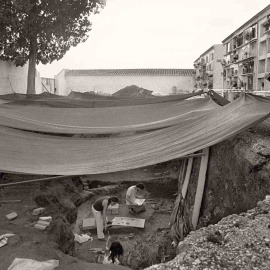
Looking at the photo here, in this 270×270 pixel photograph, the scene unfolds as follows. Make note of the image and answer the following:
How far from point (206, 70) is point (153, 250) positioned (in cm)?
3286

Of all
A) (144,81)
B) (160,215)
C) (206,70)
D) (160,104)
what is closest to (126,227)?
(160,215)

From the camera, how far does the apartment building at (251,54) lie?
70.4 ft

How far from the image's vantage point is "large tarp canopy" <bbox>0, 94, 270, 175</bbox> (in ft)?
11.6

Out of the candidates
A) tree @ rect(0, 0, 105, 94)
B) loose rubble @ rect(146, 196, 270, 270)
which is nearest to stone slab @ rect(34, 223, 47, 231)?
loose rubble @ rect(146, 196, 270, 270)

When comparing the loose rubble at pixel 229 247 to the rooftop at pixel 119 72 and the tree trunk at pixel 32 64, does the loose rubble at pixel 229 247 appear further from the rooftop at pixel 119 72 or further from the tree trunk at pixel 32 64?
the rooftop at pixel 119 72

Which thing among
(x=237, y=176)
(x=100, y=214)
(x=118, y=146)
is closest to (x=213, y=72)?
(x=100, y=214)

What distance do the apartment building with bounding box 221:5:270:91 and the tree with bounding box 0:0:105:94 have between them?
11615 mm

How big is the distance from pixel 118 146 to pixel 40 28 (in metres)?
9.51

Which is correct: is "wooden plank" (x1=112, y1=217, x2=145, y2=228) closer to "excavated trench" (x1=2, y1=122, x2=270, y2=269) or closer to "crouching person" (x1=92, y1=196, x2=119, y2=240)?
"excavated trench" (x1=2, y1=122, x2=270, y2=269)

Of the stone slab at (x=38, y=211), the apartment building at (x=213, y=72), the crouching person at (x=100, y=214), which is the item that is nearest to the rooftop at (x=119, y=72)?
the apartment building at (x=213, y=72)

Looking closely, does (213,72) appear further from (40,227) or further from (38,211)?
(40,227)

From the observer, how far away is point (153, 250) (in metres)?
5.21

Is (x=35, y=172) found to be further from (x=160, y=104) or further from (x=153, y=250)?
(x=160, y=104)

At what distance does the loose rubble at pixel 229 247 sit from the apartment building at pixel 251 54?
1728cm
